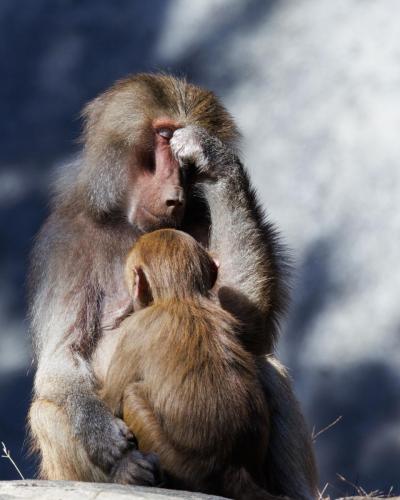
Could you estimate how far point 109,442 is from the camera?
18.3 feet

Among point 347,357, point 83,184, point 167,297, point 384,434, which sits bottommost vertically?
point 384,434

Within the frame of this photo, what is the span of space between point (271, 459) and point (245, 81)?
3344 mm

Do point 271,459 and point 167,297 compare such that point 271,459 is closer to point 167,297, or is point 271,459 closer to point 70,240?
point 167,297

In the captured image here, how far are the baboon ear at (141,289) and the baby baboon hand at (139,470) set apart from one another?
661 mm

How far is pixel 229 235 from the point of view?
629 centimetres

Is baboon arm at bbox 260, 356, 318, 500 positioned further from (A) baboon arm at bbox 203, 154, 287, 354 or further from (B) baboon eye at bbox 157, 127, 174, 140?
(B) baboon eye at bbox 157, 127, 174, 140

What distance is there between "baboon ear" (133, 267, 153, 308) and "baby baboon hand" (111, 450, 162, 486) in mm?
661

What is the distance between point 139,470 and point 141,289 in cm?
79

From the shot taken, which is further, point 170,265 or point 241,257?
point 241,257

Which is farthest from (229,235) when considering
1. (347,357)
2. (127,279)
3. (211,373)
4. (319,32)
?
(319,32)

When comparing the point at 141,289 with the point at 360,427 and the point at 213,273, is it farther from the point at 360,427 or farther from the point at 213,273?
the point at 360,427

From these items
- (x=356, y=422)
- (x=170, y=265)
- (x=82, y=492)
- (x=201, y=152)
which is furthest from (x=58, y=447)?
(x=356, y=422)

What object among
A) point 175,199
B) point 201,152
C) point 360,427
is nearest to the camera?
point 175,199

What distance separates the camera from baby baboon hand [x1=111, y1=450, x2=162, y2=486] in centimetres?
536
